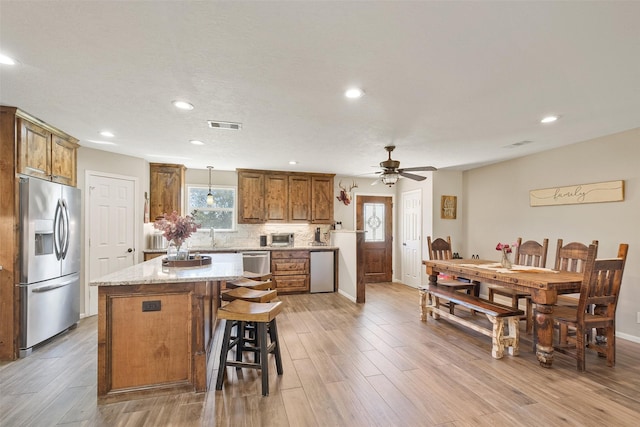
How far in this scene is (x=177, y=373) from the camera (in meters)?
2.40

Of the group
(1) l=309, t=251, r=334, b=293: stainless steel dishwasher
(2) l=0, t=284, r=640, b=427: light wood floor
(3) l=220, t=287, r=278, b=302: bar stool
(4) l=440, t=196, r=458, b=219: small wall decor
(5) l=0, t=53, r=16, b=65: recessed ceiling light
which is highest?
(5) l=0, t=53, r=16, b=65: recessed ceiling light

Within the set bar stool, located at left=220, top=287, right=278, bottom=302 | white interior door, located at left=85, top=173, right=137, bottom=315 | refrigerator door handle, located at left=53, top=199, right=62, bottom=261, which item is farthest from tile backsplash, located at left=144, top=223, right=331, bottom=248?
bar stool, located at left=220, top=287, right=278, bottom=302

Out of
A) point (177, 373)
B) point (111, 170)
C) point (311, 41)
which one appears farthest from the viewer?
point (111, 170)

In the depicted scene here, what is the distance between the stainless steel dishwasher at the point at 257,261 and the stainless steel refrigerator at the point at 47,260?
244cm

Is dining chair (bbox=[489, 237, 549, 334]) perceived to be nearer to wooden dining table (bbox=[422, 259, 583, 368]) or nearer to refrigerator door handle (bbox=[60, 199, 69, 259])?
wooden dining table (bbox=[422, 259, 583, 368])

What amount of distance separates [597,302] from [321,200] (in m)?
4.49

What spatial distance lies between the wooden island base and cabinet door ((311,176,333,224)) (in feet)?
13.2

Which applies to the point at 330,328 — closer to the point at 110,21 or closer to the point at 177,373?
the point at 177,373

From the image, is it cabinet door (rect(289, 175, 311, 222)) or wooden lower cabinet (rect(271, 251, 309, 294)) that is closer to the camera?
wooden lower cabinet (rect(271, 251, 309, 294))

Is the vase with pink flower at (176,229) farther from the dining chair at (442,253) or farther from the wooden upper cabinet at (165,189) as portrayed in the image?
the dining chair at (442,253)

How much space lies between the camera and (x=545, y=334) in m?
2.80

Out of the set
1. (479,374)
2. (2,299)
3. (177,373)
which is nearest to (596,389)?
(479,374)

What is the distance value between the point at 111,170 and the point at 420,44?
15.2 ft

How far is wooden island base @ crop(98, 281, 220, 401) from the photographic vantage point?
228cm
